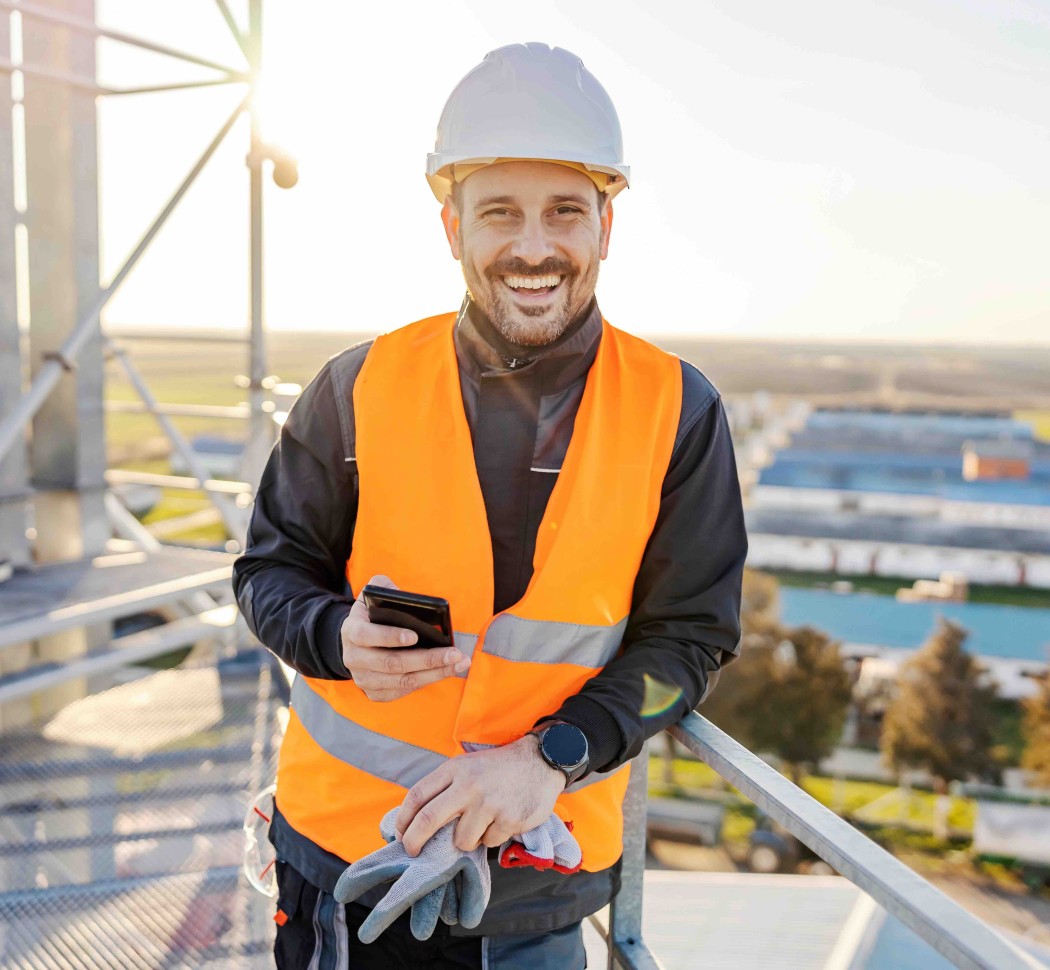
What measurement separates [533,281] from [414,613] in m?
0.65

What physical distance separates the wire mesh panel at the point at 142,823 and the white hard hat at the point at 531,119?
235 centimetres

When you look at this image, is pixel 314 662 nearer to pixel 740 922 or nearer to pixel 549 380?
pixel 549 380

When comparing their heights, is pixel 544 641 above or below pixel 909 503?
above

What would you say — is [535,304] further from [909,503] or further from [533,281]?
[909,503]

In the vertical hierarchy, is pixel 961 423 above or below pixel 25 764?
below

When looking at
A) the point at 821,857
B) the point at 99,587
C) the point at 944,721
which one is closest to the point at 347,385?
the point at 821,857

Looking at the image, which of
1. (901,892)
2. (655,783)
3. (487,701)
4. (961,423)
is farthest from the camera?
(961,423)

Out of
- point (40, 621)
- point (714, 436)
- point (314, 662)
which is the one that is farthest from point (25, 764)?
point (714, 436)

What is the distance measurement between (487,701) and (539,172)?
95 centimetres

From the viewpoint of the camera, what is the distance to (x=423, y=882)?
4.61 feet

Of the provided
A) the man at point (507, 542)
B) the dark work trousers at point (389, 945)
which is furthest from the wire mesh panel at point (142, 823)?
the man at point (507, 542)

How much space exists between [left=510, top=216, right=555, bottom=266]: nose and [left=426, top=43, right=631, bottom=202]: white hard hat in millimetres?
125

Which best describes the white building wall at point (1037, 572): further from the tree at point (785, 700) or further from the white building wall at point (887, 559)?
the tree at point (785, 700)

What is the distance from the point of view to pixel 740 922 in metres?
9.50
